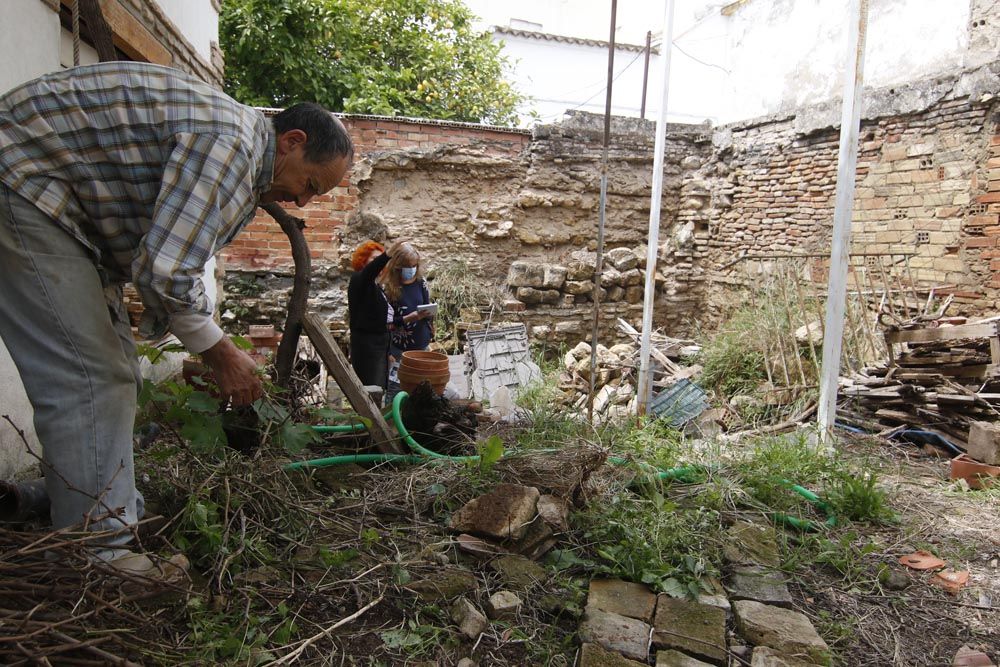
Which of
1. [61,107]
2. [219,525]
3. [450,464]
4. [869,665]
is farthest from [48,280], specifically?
[869,665]

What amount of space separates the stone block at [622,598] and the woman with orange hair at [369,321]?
3243 millimetres

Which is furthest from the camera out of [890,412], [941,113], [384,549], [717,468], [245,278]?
[245,278]

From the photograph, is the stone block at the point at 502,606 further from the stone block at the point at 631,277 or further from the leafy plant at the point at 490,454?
the stone block at the point at 631,277

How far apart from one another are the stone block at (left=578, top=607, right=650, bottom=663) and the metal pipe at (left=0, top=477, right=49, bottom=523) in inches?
70.5

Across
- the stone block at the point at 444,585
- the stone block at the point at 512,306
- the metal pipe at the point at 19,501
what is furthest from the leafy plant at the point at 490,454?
the stone block at the point at 512,306

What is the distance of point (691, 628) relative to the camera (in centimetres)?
202

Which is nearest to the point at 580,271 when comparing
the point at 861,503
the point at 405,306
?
the point at 405,306

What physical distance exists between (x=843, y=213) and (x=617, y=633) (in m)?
3.24

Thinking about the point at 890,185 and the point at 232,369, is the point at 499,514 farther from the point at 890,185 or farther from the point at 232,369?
the point at 890,185

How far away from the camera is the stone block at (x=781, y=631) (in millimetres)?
1978

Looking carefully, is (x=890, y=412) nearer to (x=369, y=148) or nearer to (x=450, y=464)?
(x=450, y=464)

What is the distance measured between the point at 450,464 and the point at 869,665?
5.67 ft

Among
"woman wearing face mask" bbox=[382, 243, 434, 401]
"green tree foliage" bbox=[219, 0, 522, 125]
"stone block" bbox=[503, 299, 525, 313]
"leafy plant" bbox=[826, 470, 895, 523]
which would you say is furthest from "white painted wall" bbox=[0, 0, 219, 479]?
"green tree foliage" bbox=[219, 0, 522, 125]

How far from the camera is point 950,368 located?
5109mm
